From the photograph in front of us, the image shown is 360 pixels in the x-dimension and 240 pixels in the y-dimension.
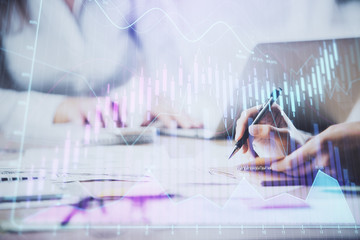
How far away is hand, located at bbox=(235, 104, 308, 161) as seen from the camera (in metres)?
1.15

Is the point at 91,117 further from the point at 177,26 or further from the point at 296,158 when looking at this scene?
the point at 296,158

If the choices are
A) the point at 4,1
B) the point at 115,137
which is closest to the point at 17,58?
the point at 4,1

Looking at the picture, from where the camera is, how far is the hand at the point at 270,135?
115cm

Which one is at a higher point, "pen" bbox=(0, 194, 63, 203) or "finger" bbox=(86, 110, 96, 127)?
"finger" bbox=(86, 110, 96, 127)

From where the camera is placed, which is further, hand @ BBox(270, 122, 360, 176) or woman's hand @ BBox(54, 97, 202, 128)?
hand @ BBox(270, 122, 360, 176)

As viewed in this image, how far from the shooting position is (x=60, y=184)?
3.30 feet

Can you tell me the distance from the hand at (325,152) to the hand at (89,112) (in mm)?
777

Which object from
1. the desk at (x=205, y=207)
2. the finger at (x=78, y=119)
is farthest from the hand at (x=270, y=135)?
the finger at (x=78, y=119)

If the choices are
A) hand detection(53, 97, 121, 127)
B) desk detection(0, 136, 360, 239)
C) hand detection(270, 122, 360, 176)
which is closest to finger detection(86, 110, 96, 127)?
hand detection(53, 97, 121, 127)

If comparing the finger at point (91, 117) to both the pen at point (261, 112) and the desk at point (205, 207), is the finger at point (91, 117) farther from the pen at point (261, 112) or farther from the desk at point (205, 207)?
the pen at point (261, 112)

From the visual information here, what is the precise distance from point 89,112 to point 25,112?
260 millimetres

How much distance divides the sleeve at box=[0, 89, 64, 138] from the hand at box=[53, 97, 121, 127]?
0.04 meters

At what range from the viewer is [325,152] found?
1.21 meters

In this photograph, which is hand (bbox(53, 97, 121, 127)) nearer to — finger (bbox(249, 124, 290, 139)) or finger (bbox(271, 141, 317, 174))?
finger (bbox(249, 124, 290, 139))
